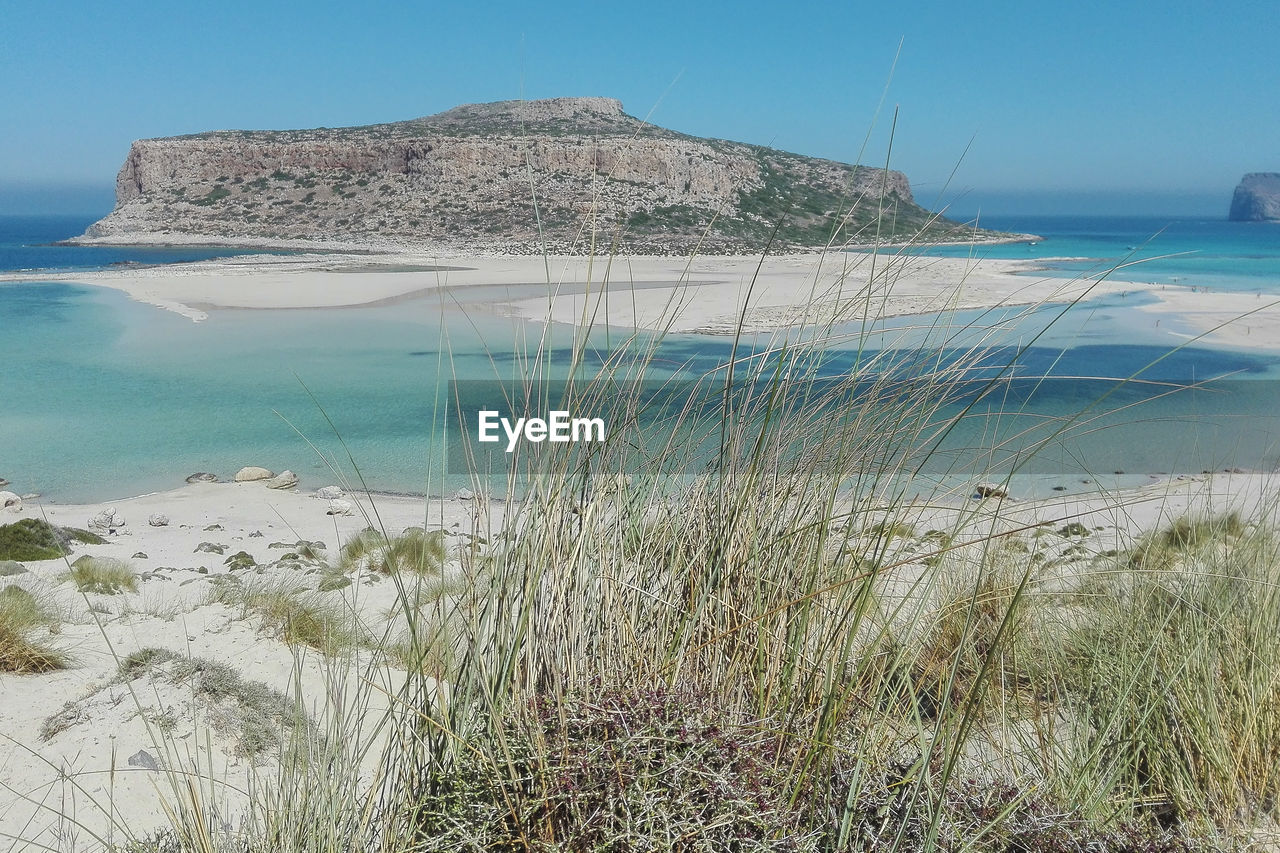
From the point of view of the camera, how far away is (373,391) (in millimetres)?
12016

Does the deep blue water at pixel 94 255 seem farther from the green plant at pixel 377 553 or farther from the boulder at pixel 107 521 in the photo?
the green plant at pixel 377 553

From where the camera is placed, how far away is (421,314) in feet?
66.0

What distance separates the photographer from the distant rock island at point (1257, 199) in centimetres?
10906

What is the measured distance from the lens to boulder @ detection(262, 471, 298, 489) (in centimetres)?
817

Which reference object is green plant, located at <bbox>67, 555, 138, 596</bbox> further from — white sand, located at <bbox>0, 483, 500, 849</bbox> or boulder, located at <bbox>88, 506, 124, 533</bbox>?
boulder, located at <bbox>88, 506, 124, 533</bbox>

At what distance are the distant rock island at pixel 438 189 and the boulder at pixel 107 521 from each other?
99.1 feet

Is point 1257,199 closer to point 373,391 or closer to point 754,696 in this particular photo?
point 373,391

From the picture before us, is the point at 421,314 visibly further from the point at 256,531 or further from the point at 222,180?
the point at 222,180

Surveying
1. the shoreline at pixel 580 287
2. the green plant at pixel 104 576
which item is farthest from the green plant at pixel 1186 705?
the shoreline at pixel 580 287

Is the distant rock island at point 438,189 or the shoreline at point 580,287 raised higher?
the distant rock island at point 438,189

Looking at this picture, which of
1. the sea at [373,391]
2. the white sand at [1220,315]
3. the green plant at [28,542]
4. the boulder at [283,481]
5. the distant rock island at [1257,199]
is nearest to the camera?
the green plant at [28,542]

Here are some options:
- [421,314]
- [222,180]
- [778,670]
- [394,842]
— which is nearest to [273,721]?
[394,842]

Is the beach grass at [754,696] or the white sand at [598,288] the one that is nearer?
the beach grass at [754,696]

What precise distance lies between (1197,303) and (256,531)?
22.4 metres
